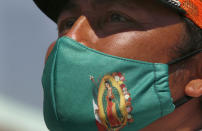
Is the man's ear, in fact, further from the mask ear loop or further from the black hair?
the black hair

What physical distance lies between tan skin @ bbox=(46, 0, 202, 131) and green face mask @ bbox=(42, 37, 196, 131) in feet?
0.17

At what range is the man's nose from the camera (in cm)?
139

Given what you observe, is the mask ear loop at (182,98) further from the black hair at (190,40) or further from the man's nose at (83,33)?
the man's nose at (83,33)

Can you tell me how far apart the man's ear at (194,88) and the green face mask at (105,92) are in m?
0.12

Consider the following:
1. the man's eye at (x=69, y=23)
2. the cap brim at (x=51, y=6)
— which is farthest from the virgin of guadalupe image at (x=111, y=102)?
the cap brim at (x=51, y=6)

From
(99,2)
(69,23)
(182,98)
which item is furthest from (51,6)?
(182,98)

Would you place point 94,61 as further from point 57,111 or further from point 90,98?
point 57,111

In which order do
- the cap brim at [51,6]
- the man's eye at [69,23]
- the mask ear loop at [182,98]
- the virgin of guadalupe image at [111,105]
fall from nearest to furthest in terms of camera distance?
1. the virgin of guadalupe image at [111,105]
2. the mask ear loop at [182,98]
3. the man's eye at [69,23]
4. the cap brim at [51,6]

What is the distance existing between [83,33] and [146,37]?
12.0 inches

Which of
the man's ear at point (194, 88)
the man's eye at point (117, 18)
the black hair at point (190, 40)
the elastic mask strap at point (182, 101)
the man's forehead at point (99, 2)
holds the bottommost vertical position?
the elastic mask strap at point (182, 101)

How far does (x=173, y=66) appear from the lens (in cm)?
138

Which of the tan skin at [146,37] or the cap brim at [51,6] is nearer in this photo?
the tan skin at [146,37]

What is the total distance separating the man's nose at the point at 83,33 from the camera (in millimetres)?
1394

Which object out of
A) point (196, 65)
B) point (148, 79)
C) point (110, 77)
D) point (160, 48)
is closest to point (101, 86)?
point (110, 77)
